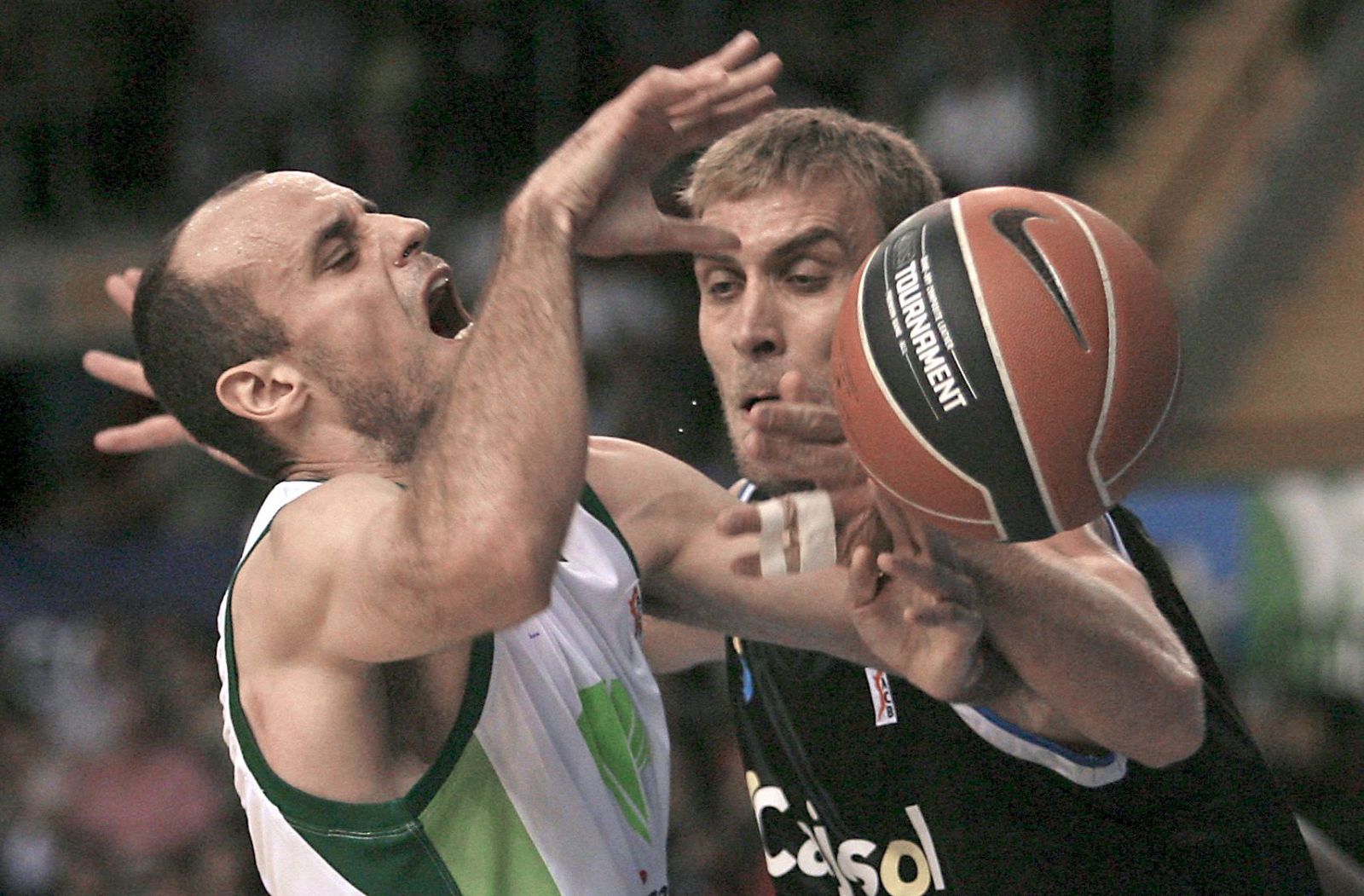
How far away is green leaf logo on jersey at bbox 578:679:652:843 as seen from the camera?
313cm

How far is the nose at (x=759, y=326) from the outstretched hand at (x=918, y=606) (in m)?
0.95

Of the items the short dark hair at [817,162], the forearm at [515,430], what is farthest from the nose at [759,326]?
the forearm at [515,430]

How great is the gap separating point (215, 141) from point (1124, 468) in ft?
28.4

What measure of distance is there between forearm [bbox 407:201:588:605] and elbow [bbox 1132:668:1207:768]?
1187mm

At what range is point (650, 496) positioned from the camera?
3746 millimetres

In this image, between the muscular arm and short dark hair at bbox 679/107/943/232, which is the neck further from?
short dark hair at bbox 679/107/943/232

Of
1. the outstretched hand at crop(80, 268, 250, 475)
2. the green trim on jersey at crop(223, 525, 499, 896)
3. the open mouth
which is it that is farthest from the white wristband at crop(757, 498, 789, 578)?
the outstretched hand at crop(80, 268, 250, 475)

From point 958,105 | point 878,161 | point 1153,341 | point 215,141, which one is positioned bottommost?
point 215,141

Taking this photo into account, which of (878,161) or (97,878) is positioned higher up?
(878,161)

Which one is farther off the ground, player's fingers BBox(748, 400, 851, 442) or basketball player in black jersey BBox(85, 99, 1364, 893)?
player's fingers BBox(748, 400, 851, 442)

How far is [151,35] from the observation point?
10.9m

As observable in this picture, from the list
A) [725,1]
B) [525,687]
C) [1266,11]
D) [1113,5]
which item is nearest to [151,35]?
[725,1]

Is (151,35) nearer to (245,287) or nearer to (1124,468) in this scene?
(245,287)

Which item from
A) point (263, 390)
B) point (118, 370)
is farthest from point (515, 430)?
point (118, 370)
